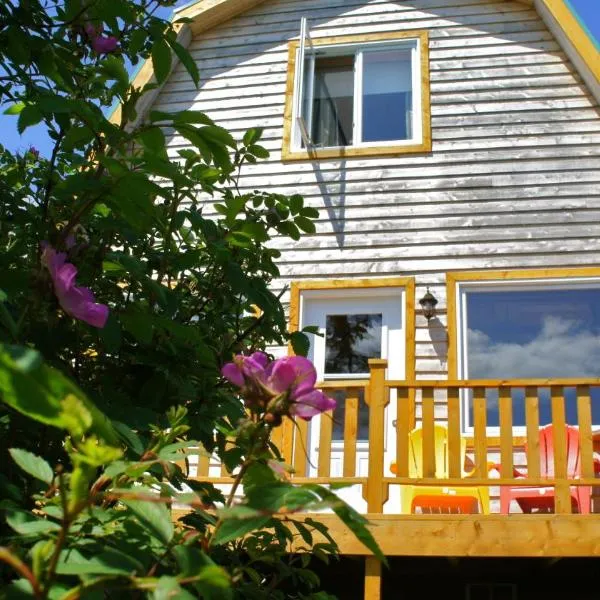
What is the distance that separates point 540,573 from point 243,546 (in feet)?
13.1

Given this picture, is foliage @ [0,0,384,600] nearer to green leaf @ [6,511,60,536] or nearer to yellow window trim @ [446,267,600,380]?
green leaf @ [6,511,60,536]

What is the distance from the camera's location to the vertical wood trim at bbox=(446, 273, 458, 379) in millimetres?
6051

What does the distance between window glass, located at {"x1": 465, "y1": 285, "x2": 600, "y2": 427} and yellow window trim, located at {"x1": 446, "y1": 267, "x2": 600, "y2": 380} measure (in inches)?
5.2

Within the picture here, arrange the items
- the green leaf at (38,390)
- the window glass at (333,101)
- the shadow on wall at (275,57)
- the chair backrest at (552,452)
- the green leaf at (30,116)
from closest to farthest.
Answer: the green leaf at (38,390), the green leaf at (30,116), the chair backrest at (552,452), the shadow on wall at (275,57), the window glass at (333,101)

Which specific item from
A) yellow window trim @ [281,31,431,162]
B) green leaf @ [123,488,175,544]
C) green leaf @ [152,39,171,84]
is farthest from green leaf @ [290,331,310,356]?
yellow window trim @ [281,31,431,162]

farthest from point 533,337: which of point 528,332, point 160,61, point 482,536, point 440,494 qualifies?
point 160,61

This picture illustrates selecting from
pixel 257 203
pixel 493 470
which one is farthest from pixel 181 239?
pixel 493 470

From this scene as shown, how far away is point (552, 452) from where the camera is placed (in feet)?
17.4

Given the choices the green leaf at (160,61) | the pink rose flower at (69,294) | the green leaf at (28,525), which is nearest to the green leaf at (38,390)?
the green leaf at (28,525)

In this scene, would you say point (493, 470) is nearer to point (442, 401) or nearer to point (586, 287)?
point (442, 401)

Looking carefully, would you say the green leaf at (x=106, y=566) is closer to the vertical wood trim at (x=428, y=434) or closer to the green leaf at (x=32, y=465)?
the green leaf at (x=32, y=465)

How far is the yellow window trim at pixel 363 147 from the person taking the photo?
693cm

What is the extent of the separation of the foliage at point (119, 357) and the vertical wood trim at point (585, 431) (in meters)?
2.69

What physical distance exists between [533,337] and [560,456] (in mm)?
1972
